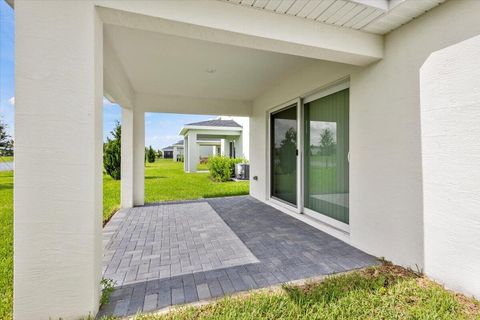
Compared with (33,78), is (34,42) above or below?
above

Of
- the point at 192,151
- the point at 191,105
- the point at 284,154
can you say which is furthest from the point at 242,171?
the point at 284,154

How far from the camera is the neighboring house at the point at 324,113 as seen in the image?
200 cm

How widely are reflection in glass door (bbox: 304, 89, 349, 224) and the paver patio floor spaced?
23.6 inches

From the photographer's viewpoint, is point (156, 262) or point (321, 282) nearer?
point (321, 282)

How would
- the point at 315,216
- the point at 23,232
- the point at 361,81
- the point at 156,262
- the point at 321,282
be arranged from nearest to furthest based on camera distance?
the point at 23,232 < the point at 321,282 < the point at 156,262 < the point at 361,81 < the point at 315,216

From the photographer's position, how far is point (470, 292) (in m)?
2.36

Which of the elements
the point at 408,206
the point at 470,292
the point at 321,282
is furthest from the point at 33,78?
the point at 470,292

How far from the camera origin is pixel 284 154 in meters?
6.32

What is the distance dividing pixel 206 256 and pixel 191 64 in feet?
12.3

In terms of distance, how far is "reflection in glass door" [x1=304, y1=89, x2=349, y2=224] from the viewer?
4.23m

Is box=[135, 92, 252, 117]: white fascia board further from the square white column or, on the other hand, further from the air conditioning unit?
the square white column

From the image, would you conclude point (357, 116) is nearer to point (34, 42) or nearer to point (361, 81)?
point (361, 81)

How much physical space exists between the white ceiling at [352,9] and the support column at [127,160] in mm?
5138

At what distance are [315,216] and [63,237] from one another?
4373 millimetres
